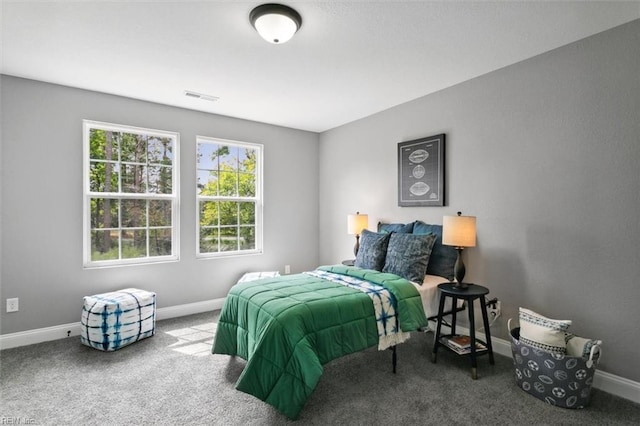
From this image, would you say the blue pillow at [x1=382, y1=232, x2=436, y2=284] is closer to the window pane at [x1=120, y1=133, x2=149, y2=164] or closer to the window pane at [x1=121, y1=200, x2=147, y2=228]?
the window pane at [x1=121, y1=200, x2=147, y2=228]

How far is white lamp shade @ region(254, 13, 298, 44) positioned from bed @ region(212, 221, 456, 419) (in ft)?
5.97

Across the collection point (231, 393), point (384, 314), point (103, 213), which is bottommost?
point (231, 393)

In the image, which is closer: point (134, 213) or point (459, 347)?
point (459, 347)

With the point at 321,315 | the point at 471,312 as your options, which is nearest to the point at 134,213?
the point at 321,315

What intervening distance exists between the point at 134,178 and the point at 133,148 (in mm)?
344

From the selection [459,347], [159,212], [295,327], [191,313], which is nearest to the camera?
[295,327]

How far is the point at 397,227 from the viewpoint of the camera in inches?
145

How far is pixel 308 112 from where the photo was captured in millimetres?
4156

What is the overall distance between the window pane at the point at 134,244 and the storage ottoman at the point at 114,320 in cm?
59

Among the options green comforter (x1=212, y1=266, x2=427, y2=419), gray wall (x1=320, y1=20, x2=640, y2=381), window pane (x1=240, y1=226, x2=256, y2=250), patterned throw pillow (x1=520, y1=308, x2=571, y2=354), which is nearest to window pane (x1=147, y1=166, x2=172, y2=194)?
window pane (x1=240, y1=226, x2=256, y2=250)

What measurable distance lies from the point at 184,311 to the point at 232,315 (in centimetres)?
168

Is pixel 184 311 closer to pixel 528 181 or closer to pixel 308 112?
pixel 308 112

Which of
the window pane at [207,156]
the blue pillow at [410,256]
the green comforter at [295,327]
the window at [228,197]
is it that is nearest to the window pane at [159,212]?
the window at [228,197]

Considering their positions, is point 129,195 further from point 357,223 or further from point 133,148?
point 357,223
